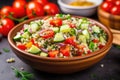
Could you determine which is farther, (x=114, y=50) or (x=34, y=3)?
(x=34, y=3)

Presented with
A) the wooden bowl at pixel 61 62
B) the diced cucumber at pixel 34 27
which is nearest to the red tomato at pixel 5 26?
the diced cucumber at pixel 34 27

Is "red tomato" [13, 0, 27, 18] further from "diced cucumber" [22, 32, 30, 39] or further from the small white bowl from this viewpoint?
"diced cucumber" [22, 32, 30, 39]

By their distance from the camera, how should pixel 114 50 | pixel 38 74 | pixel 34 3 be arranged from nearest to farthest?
pixel 38 74 < pixel 114 50 < pixel 34 3

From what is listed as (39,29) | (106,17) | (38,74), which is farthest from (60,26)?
(106,17)

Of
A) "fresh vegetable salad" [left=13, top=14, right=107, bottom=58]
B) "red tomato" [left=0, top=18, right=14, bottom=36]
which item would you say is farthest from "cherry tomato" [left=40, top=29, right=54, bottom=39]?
"red tomato" [left=0, top=18, right=14, bottom=36]

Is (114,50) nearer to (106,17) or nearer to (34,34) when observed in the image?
(106,17)

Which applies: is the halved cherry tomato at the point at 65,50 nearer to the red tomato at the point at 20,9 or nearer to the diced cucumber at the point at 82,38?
the diced cucumber at the point at 82,38
